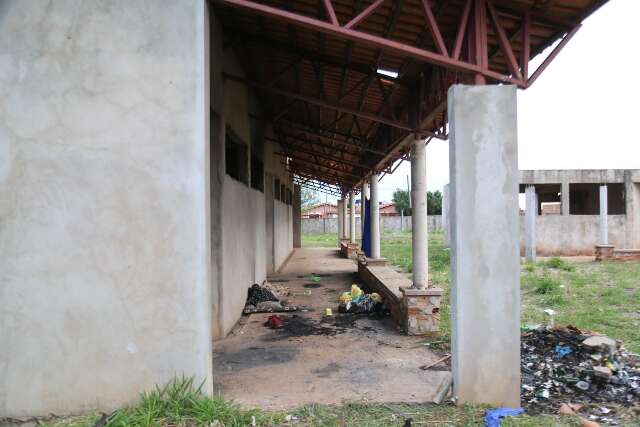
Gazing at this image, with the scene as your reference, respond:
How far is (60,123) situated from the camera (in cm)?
399

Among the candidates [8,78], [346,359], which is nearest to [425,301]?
[346,359]

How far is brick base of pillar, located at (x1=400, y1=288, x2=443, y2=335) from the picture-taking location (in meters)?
6.88

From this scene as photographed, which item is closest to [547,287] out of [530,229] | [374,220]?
[374,220]

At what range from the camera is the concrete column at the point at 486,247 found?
4.27 metres

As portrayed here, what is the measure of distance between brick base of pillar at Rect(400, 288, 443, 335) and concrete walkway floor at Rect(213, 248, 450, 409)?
0.23 meters

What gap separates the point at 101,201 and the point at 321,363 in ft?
10.1

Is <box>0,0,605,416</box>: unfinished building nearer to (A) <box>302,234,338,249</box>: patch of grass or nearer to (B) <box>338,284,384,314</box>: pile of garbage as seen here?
(B) <box>338,284,384,314</box>: pile of garbage

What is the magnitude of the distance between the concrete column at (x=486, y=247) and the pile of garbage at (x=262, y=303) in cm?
494

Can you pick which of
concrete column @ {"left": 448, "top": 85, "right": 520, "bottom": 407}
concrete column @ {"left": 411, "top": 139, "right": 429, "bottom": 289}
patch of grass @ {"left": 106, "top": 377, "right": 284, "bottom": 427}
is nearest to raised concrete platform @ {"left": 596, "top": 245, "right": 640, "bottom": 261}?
concrete column @ {"left": 411, "top": 139, "right": 429, "bottom": 289}

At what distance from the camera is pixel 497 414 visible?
399cm

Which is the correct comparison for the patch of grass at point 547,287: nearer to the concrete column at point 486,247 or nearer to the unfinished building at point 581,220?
the concrete column at point 486,247

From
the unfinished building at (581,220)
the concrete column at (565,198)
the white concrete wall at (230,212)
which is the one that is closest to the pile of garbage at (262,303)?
the white concrete wall at (230,212)

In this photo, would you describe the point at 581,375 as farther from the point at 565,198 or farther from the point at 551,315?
the point at 565,198

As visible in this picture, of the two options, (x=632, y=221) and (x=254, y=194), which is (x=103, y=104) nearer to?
(x=254, y=194)
